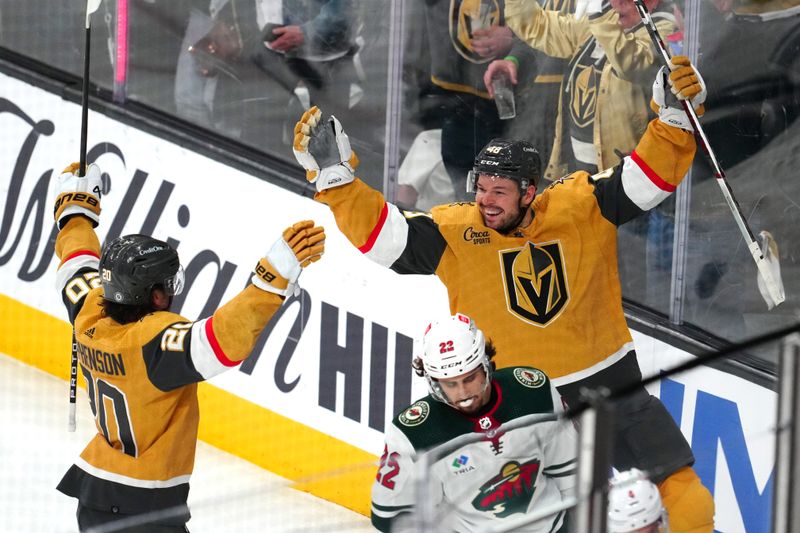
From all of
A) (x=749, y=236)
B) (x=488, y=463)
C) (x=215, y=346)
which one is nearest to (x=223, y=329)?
(x=215, y=346)

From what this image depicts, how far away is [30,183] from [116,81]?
0.63m

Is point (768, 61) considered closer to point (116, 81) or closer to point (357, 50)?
point (357, 50)

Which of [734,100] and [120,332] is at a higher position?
[734,100]

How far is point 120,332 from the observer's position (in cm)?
355

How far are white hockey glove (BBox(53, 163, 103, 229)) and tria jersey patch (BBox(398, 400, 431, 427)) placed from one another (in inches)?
54.6

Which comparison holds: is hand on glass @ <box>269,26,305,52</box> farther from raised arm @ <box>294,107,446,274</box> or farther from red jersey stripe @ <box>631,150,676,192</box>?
red jersey stripe @ <box>631,150,676,192</box>

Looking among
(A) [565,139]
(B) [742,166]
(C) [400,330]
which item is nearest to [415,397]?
(C) [400,330]

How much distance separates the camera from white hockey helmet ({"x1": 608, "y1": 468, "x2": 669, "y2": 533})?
215 centimetres

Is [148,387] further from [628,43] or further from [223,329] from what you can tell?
[628,43]

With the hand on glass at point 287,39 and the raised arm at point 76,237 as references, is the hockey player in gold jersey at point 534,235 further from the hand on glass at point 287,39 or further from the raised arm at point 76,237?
the hand on glass at point 287,39

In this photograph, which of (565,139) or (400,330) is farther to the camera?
(400,330)

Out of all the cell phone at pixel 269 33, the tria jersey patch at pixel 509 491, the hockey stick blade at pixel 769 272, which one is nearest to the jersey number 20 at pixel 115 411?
the tria jersey patch at pixel 509 491

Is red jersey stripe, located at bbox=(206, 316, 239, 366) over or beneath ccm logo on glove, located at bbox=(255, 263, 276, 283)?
beneath

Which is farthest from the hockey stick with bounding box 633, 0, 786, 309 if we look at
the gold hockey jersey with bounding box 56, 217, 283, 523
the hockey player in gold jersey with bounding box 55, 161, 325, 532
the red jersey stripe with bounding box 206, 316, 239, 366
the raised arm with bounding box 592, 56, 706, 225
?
the red jersey stripe with bounding box 206, 316, 239, 366
